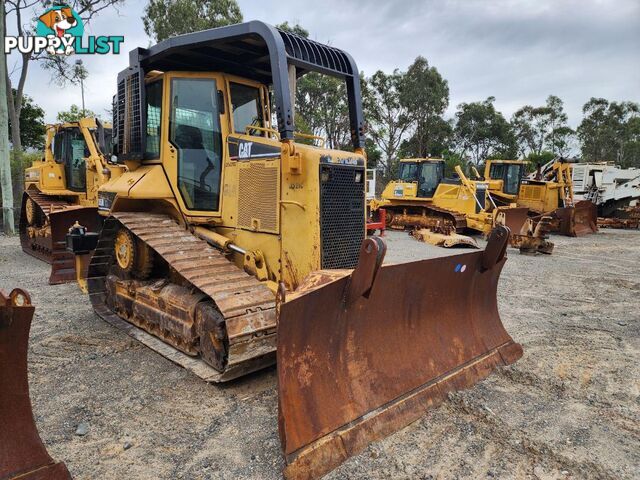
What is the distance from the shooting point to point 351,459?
264 cm

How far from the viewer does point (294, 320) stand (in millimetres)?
2678

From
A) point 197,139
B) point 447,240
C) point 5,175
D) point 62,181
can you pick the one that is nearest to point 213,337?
point 197,139

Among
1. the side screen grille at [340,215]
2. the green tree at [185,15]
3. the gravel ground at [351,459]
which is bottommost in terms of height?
the gravel ground at [351,459]

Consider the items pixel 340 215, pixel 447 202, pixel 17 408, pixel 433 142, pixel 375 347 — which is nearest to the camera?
pixel 17 408

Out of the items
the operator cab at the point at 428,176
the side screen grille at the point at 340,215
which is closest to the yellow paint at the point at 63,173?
the side screen grille at the point at 340,215

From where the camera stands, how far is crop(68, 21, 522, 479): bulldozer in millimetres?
2822

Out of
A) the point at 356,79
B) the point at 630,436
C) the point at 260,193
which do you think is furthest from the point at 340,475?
the point at 356,79

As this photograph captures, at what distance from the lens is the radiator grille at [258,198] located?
4062mm

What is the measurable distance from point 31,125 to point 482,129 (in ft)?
104

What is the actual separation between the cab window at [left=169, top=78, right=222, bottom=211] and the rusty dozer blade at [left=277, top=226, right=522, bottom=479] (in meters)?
1.94

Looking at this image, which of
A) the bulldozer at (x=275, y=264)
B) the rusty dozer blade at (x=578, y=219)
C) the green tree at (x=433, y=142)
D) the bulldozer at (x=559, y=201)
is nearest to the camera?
the bulldozer at (x=275, y=264)

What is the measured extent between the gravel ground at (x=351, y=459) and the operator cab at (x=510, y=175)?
13.9m

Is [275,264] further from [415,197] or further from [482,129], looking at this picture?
[482,129]

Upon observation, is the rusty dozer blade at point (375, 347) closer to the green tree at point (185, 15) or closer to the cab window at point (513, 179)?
the cab window at point (513, 179)
